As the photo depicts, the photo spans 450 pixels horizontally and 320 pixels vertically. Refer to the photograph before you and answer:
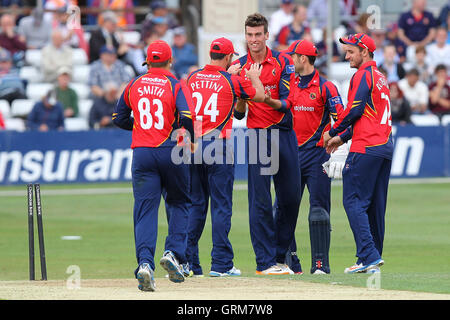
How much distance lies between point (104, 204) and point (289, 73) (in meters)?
9.56

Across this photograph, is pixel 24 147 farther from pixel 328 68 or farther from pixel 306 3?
pixel 306 3

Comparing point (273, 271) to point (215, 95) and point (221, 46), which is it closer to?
point (215, 95)

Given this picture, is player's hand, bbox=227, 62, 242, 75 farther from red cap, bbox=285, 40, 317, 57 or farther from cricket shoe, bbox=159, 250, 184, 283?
cricket shoe, bbox=159, 250, 184, 283

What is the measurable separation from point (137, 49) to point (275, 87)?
51.3 ft

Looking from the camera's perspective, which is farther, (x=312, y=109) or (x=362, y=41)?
(x=312, y=109)

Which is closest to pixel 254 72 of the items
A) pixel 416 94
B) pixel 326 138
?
pixel 326 138

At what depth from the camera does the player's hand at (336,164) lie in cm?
1177

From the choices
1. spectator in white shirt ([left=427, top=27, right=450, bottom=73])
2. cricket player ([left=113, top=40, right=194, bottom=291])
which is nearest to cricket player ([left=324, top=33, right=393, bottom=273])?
cricket player ([left=113, top=40, right=194, bottom=291])

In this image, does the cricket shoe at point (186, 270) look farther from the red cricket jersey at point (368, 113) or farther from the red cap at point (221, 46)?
the red cap at point (221, 46)

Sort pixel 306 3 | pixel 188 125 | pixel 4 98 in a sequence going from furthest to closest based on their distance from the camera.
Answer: pixel 306 3
pixel 4 98
pixel 188 125

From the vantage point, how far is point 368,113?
11.6 metres

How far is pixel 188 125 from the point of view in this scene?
33.4ft

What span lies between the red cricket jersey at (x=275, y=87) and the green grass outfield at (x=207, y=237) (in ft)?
5.69
